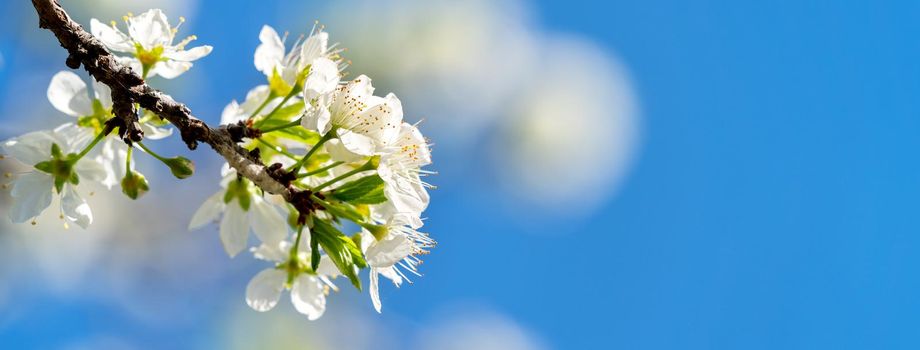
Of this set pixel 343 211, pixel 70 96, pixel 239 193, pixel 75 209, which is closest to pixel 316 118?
pixel 343 211

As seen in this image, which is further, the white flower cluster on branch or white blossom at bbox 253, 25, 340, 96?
white blossom at bbox 253, 25, 340, 96

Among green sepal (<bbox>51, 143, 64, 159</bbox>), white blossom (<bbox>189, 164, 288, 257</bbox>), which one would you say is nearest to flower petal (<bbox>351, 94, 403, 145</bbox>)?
white blossom (<bbox>189, 164, 288, 257</bbox>)

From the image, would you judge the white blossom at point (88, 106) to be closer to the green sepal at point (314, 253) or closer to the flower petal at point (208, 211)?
the flower petal at point (208, 211)

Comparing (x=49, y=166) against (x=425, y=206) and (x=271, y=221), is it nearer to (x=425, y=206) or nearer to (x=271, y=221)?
(x=271, y=221)

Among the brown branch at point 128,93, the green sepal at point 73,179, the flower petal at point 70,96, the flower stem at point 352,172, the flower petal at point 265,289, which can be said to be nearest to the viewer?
the brown branch at point 128,93

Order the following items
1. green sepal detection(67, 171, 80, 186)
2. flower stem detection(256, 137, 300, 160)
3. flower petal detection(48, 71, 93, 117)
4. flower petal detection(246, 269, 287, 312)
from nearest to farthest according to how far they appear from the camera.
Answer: flower stem detection(256, 137, 300, 160)
green sepal detection(67, 171, 80, 186)
flower petal detection(48, 71, 93, 117)
flower petal detection(246, 269, 287, 312)

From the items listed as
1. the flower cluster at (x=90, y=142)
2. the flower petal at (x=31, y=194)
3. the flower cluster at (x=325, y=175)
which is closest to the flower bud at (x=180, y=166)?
the flower cluster at (x=90, y=142)

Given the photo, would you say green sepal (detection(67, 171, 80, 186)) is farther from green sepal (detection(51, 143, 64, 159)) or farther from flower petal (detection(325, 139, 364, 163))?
→ flower petal (detection(325, 139, 364, 163))
